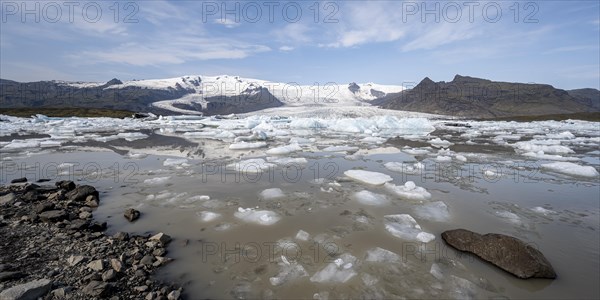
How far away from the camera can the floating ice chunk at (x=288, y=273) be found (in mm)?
2842

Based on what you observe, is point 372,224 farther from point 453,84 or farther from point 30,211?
point 453,84

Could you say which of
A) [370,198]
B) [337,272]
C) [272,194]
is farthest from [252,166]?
[337,272]

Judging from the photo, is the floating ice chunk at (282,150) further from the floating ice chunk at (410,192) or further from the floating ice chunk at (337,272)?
the floating ice chunk at (337,272)

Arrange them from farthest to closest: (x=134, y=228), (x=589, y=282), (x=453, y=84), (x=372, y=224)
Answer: (x=453, y=84)
(x=372, y=224)
(x=134, y=228)
(x=589, y=282)

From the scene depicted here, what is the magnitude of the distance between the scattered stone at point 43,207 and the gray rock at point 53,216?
183 mm

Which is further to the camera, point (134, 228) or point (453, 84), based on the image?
point (453, 84)

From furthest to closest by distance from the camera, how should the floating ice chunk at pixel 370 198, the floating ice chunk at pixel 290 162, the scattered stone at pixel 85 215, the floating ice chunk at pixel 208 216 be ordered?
the floating ice chunk at pixel 290 162
the floating ice chunk at pixel 370 198
the floating ice chunk at pixel 208 216
the scattered stone at pixel 85 215

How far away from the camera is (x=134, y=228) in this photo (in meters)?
3.95

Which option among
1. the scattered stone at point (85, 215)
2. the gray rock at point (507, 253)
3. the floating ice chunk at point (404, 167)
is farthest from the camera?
the floating ice chunk at point (404, 167)

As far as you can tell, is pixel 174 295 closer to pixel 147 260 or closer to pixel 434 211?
pixel 147 260

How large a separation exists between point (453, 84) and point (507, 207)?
157 meters

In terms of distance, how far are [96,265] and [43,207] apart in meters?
2.31

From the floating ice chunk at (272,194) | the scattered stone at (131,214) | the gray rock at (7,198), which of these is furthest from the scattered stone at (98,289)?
the gray rock at (7,198)

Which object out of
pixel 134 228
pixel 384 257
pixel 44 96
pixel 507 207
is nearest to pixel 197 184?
pixel 134 228
